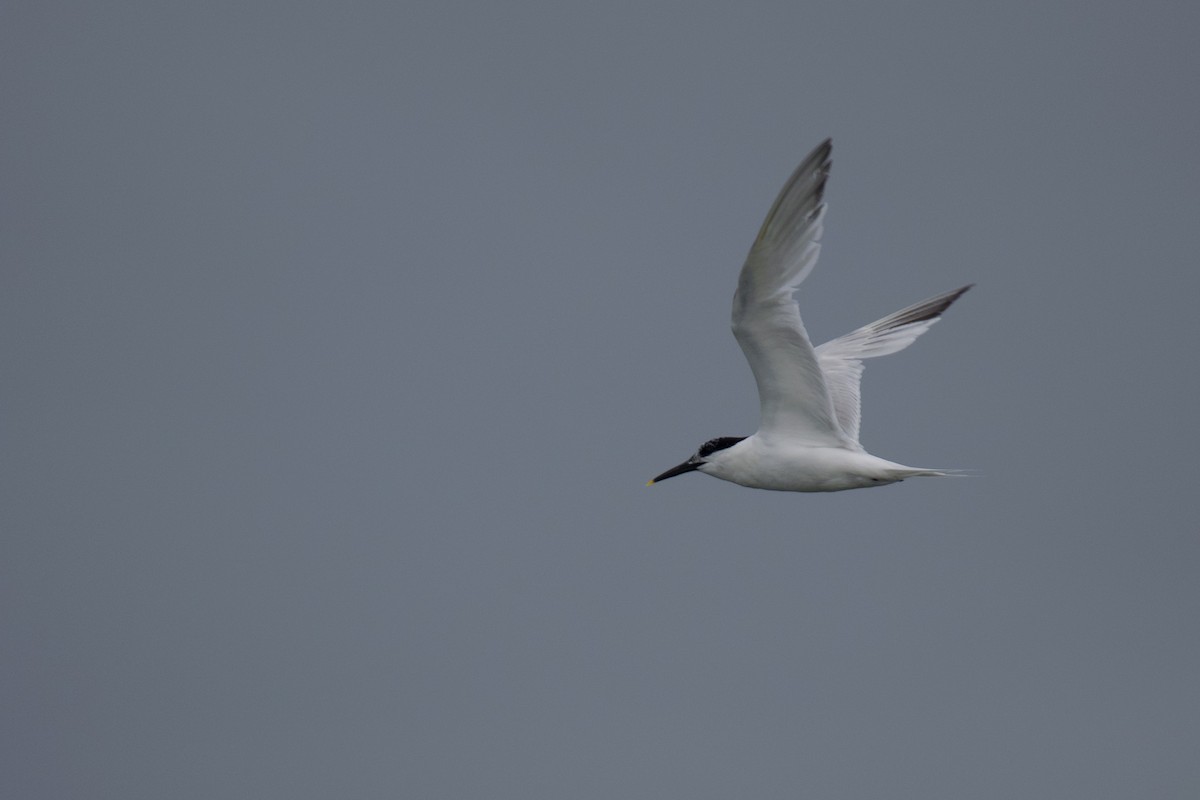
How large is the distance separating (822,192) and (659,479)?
4.01 metres

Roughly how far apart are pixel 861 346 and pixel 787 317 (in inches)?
156

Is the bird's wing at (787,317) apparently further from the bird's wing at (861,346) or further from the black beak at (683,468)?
the bird's wing at (861,346)

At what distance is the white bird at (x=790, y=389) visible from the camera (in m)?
11.0

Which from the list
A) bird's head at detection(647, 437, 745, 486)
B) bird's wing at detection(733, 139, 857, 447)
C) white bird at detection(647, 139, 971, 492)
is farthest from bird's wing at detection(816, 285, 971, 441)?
bird's wing at detection(733, 139, 857, 447)

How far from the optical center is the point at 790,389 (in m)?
12.5

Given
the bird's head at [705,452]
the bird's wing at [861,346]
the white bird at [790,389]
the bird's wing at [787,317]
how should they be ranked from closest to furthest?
the bird's wing at [787,317] < the white bird at [790,389] < the bird's head at [705,452] < the bird's wing at [861,346]

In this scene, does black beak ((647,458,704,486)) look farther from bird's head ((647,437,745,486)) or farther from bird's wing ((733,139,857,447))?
bird's wing ((733,139,857,447))

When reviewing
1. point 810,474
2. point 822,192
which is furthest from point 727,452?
point 822,192

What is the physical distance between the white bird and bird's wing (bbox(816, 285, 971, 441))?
0.02 metres

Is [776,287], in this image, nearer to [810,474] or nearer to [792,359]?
[792,359]

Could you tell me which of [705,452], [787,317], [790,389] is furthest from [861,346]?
[787,317]

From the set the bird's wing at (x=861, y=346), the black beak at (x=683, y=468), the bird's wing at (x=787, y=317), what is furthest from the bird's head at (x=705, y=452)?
the bird's wing at (x=861, y=346)

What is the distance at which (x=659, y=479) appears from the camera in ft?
46.0

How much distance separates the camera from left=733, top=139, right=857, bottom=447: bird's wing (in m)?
10.9
